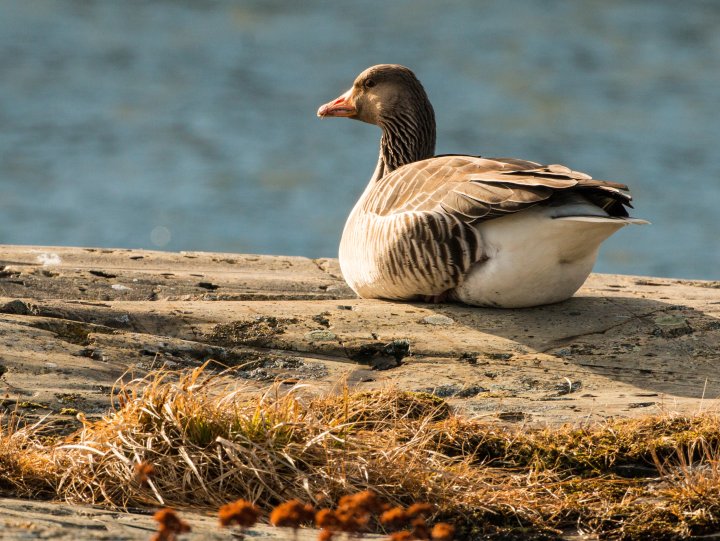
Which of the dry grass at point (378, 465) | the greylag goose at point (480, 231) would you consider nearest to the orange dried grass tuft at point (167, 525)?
the dry grass at point (378, 465)

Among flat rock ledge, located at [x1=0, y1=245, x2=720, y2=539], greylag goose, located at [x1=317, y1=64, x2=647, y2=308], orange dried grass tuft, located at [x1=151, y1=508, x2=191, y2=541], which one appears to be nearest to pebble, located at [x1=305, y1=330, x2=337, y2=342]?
flat rock ledge, located at [x1=0, y1=245, x2=720, y2=539]

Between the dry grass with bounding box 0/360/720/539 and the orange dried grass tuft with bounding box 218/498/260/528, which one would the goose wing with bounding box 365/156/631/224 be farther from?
the orange dried grass tuft with bounding box 218/498/260/528

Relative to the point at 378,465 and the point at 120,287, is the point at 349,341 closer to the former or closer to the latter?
the point at 120,287

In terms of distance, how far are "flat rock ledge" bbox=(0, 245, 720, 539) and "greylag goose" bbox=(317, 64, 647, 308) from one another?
0.16 m

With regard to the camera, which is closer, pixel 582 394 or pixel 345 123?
pixel 582 394

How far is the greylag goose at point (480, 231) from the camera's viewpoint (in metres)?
5.90

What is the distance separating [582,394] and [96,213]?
18050 millimetres

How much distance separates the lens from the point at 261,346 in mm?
5656

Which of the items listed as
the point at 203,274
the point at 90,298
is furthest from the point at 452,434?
the point at 203,274

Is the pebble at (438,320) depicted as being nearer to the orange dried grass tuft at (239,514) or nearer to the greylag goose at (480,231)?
the greylag goose at (480,231)

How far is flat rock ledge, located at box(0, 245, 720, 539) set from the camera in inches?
190

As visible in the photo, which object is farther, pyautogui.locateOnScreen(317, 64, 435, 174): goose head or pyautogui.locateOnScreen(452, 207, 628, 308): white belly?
pyautogui.locateOnScreen(317, 64, 435, 174): goose head

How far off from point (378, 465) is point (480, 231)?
2.52 meters

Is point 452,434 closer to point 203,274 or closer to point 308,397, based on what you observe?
point 308,397
